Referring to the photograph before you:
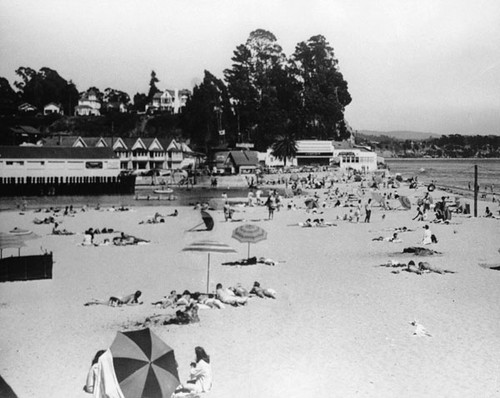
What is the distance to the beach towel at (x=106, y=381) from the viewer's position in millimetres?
6871

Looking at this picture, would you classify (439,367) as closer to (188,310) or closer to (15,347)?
(188,310)

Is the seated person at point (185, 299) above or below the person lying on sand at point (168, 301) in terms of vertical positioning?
above

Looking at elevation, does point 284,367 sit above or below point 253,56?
below

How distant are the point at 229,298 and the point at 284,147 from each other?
170 ft

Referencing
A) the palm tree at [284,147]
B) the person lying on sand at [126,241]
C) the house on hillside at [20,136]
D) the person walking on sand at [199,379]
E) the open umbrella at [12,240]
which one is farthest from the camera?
the palm tree at [284,147]

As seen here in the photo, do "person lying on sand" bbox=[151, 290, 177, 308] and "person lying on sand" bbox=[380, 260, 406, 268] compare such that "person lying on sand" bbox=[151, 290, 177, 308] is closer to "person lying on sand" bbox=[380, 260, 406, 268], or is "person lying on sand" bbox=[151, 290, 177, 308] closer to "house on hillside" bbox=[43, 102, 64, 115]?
"person lying on sand" bbox=[380, 260, 406, 268]

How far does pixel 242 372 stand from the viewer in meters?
8.36

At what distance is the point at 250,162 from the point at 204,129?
984cm

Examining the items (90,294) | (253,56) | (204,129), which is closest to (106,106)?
(204,129)

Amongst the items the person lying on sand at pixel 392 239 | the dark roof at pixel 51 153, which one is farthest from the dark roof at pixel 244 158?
the person lying on sand at pixel 392 239

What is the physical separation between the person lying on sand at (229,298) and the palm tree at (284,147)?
5145 cm

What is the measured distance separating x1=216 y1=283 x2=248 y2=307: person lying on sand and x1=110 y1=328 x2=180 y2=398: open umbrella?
4.49 meters

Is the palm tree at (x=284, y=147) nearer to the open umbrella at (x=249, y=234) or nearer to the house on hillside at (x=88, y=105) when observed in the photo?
the house on hillside at (x=88, y=105)

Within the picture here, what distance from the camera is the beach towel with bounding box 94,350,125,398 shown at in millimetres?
6871
